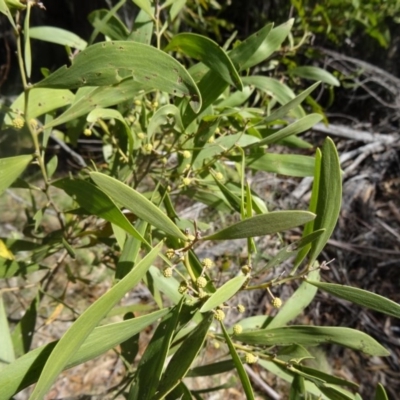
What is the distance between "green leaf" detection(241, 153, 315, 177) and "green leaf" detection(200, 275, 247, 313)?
27 cm

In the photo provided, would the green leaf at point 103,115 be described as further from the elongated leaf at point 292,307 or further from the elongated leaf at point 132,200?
the elongated leaf at point 292,307

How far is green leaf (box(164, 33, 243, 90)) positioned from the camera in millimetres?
614

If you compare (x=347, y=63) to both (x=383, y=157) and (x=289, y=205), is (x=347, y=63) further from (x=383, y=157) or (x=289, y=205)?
(x=289, y=205)

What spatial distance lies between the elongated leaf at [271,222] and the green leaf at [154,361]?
0.15 metres

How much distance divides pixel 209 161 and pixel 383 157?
193cm

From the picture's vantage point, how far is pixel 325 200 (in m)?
0.60

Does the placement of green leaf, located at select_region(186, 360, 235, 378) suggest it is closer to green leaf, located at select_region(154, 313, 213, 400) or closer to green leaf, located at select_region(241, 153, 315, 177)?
green leaf, located at select_region(154, 313, 213, 400)

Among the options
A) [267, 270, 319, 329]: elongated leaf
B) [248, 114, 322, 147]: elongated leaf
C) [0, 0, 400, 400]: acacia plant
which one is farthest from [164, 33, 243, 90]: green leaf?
[267, 270, 319, 329]: elongated leaf

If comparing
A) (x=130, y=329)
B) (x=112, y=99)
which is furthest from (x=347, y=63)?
(x=130, y=329)

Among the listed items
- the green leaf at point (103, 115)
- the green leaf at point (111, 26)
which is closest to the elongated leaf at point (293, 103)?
→ the green leaf at point (103, 115)

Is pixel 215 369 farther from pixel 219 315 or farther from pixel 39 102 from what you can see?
pixel 39 102

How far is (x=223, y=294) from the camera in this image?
55cm

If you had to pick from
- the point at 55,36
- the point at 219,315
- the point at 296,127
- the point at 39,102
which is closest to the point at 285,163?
the point at 296,127

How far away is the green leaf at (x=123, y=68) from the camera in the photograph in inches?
21.2
